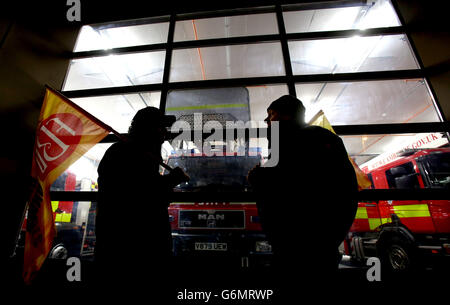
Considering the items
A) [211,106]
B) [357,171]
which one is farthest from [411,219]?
[211,106]

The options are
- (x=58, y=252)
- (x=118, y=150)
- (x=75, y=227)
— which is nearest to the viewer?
(x=118, y=150)

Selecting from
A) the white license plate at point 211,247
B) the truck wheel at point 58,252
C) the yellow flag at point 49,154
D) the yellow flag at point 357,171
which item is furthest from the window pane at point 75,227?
the yellow flag at point 357,171

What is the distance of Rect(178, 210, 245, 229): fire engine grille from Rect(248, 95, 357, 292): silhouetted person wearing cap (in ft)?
7.21

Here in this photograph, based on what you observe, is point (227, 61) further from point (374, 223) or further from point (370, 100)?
point (374, 223)

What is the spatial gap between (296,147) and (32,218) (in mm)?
2101

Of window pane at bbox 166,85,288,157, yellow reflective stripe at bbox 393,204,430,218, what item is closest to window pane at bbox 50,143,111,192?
window pane at bbox 166,85,288,157

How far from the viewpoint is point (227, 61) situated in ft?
16.8

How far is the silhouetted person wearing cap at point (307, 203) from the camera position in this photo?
3.52 feet

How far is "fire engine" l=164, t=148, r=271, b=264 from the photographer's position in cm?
Result: 317

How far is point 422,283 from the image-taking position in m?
1.59

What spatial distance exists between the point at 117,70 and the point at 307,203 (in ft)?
20.1

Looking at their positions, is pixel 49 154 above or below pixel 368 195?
above

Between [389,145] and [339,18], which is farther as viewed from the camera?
[389,145]

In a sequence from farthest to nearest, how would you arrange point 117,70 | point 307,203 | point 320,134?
point 117,70, point 320,134, point 307,203
